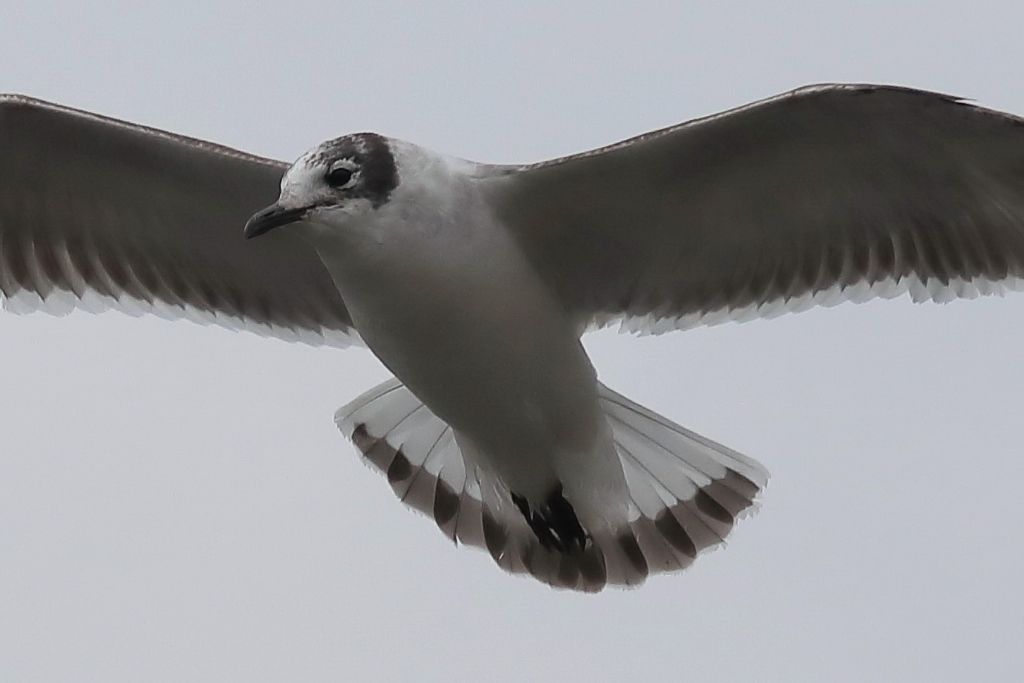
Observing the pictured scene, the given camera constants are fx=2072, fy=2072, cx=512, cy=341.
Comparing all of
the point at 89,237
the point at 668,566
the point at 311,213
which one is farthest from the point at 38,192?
the point at 668,566

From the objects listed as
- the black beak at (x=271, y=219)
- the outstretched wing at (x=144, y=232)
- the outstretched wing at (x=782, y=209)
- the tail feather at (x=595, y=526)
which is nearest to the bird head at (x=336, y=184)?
the black beak at (x=271, y=219)

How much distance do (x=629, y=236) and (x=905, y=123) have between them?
1107mm

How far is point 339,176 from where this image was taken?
6609mm

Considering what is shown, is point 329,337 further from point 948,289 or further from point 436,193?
point 948,289

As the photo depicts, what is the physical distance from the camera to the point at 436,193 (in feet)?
22.2

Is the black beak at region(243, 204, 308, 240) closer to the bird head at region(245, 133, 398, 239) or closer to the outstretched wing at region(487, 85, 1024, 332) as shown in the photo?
the bird head at region(245, 133, 398, 239)

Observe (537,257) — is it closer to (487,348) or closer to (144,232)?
(487,348)

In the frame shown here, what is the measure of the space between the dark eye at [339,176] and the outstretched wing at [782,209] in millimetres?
598

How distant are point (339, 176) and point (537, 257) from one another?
1.00 metres

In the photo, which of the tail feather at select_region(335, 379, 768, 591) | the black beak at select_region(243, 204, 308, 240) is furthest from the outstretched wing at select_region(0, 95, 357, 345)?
the black beak at select_region(243, 204, 308, 240)

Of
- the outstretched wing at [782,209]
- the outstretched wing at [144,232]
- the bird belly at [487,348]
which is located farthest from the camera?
the outstretched wing at [144,232]

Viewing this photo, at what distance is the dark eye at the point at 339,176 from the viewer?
6.60 metres

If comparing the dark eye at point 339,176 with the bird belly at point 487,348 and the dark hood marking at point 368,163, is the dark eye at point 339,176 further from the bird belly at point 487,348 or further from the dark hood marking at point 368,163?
the bird belly at point 487,348

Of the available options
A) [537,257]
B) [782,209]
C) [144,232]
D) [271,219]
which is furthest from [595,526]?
[271,219]
